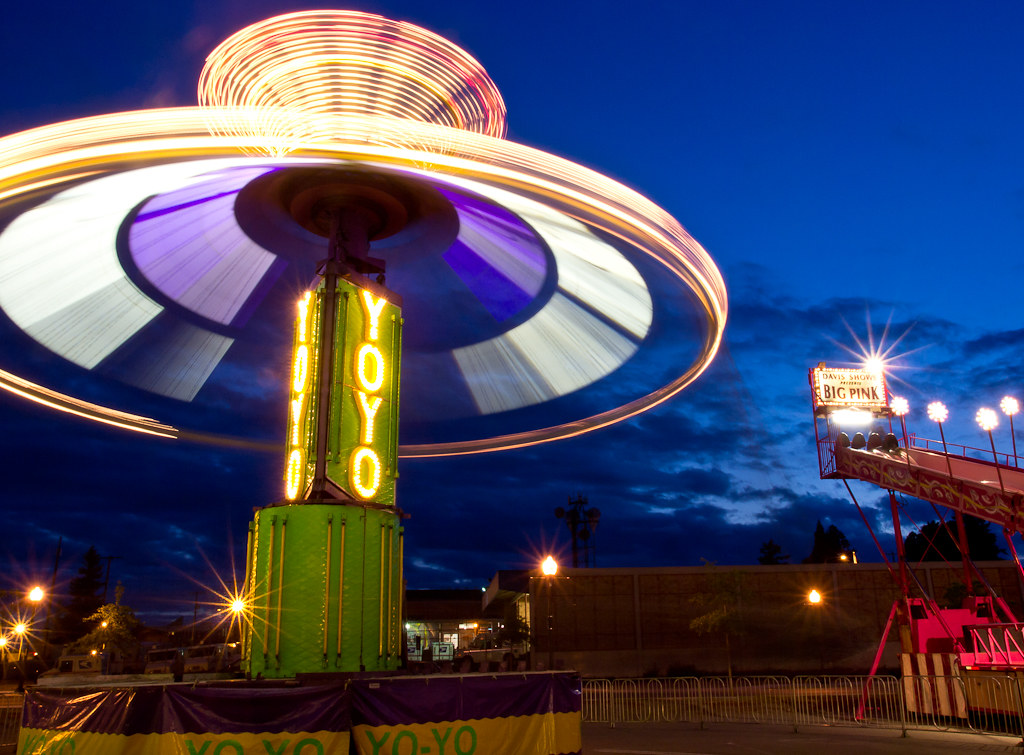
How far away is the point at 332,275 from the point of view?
15055 mm

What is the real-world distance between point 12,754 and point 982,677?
65.0 ft

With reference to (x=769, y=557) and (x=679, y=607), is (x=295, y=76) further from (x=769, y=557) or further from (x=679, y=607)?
(x=769, y=557)

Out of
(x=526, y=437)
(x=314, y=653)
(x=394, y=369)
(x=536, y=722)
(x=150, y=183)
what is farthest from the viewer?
(x=526, y=437)

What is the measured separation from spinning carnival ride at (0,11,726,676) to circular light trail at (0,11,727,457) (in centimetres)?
4

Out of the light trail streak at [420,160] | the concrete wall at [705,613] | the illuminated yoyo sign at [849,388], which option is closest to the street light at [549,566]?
the illuminated yoyo sign at [849,388]

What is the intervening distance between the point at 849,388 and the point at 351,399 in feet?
59.4

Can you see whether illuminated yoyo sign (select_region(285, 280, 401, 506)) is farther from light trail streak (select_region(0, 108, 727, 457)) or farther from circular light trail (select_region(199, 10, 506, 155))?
light trail streak (select_region(0, 108, 727, 457))

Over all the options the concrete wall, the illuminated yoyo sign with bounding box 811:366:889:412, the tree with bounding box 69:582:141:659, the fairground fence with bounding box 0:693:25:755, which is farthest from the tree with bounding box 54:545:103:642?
the illuminated yoyo sign with bounding box 811:366:889:412

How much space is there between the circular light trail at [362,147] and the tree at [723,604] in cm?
2679

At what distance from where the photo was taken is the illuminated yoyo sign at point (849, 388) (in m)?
26.0

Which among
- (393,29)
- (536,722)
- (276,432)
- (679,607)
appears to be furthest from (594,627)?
(393,29)

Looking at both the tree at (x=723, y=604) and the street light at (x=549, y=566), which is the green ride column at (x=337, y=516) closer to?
the street light at (x=549, y=566)

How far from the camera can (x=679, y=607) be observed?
45500 millimetres

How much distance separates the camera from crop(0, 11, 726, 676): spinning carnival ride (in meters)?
12.6
